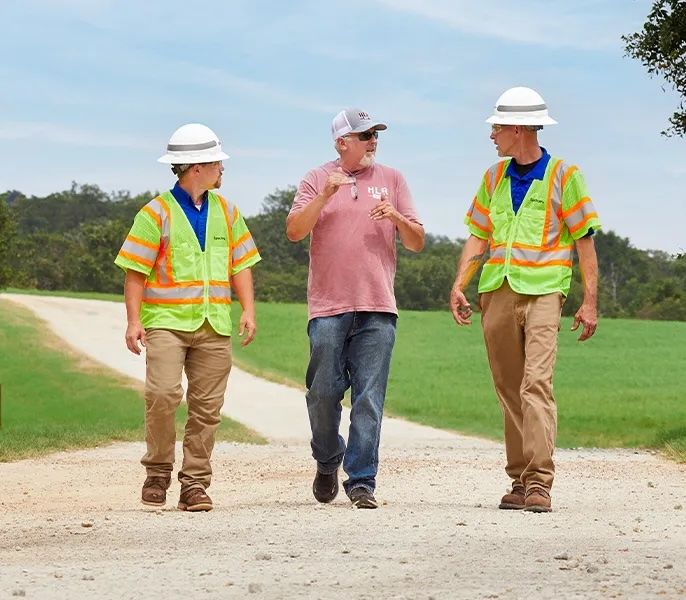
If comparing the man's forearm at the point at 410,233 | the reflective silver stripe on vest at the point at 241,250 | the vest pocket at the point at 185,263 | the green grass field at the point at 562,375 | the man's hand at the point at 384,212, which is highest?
the man's hand at the point at 384,212

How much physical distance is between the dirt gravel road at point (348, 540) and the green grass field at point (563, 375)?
6.42 metres

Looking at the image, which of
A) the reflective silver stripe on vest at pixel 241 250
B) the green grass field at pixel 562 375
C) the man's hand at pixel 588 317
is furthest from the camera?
the green grass field at pixel 562 375

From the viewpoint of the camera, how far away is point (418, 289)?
3196 inches

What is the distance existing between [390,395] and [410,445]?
9703 mm

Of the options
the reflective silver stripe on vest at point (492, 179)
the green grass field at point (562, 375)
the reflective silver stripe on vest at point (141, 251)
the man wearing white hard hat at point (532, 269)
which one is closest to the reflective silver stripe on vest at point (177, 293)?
the reflective silver stripe on vest at point (141, 251)

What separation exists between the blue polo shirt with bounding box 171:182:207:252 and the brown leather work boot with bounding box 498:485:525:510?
259 centimetres

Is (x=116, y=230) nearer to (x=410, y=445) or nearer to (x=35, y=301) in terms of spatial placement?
(x=35, y=301)

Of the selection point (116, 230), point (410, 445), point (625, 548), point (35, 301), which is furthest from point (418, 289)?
point (625, 548)

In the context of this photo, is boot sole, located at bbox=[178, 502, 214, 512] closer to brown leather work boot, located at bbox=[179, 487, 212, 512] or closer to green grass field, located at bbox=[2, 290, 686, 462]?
brown leather work boot, located at bbox=[179, 487, 212, 512]

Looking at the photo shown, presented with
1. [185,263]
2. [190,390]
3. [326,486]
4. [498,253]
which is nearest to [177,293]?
[185,263]

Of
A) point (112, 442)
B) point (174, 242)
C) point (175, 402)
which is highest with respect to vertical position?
point (174, 242)

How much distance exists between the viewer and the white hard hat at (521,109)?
31.2 ft

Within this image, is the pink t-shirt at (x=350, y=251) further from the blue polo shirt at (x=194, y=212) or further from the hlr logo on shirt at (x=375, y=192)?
the blue polo shirt at (x=194, y=212)

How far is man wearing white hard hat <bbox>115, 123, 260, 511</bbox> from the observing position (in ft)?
31.3
